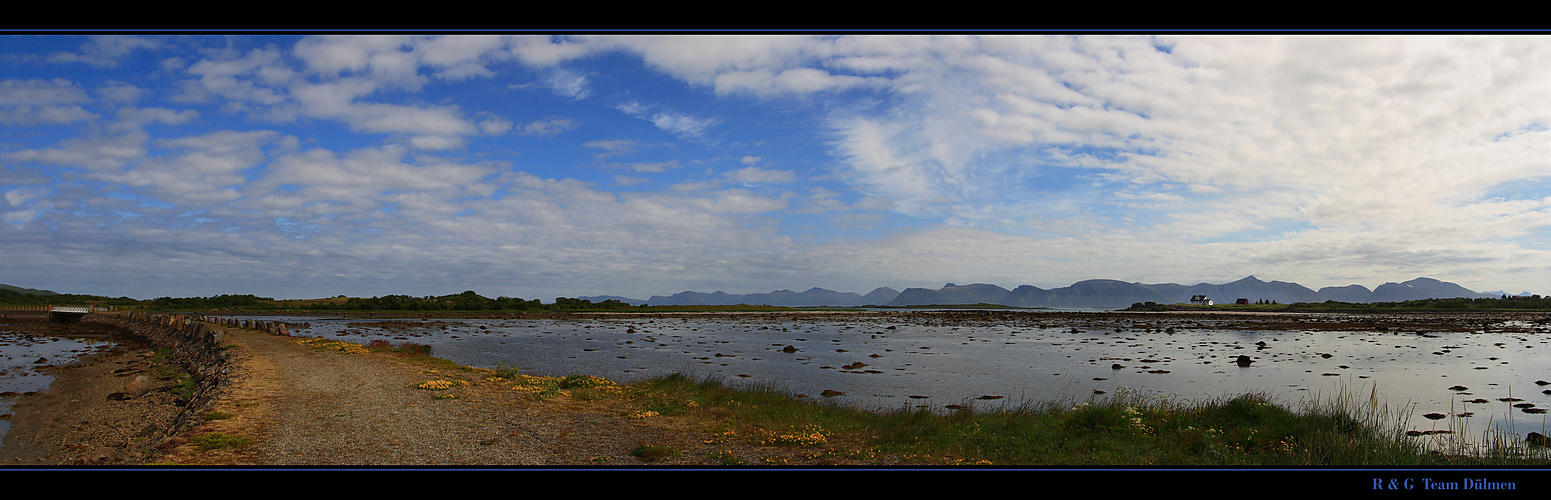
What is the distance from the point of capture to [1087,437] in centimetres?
1204

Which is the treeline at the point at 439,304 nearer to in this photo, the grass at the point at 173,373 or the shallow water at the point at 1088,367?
the shallow water at the point at 1088,367

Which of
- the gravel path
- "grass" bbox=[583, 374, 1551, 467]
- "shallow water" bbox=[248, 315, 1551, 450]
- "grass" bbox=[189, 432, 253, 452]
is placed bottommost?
"shallow water" bbox=[248, 315, 1551, 450]

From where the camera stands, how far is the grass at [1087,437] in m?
10.3

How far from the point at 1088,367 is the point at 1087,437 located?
1886cm

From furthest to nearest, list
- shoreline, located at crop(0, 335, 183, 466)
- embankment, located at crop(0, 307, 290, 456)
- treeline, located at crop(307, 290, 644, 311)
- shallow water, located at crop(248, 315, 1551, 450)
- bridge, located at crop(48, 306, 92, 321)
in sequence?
treeline, located at crop(307, 290, 644, 311)
bridge, located at crop(48, 306, 92, 321)
shallow water, located at crop(248, 315, 1551, 450)
embankment, located at crop(0, 307, 290, 456)
shoreline, located at crop(0, 335, 183, 466)

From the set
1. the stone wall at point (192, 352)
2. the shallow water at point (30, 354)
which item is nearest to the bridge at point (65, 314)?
the stone wall at point (192, 352)

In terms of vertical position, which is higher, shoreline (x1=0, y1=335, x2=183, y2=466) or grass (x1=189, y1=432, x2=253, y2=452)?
grass (x1=189, y1=432, x2=253, y2=452)

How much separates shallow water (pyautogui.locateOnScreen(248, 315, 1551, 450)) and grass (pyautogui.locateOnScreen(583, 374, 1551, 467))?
2696 millimetres

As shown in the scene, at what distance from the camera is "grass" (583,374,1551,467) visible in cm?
1030

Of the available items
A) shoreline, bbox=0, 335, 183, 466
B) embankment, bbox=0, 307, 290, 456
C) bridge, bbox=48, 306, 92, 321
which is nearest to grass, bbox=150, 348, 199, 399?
embankment, bbox=0, 307, 290, 456

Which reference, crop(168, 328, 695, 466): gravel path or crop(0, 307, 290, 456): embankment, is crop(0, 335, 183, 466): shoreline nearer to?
crop(0, 307, 290, 456): embankment

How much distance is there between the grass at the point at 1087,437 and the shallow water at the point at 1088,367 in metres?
2.70
